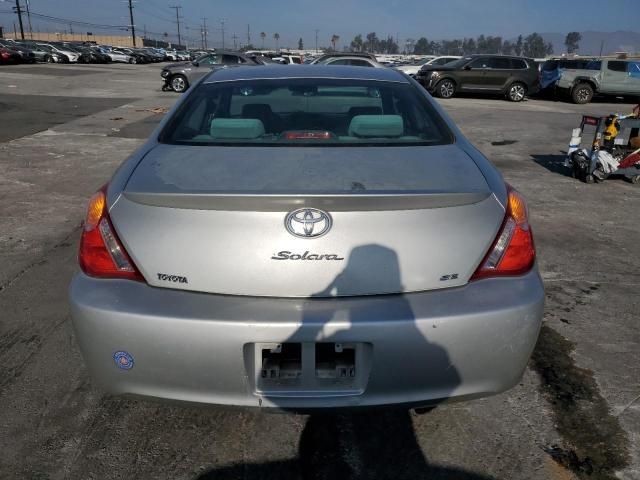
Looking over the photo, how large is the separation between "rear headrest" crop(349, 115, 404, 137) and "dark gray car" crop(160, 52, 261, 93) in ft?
60.0

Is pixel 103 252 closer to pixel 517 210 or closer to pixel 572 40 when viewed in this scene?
pixel 517 210

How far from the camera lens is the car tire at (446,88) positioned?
20.4m

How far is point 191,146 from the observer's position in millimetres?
2475

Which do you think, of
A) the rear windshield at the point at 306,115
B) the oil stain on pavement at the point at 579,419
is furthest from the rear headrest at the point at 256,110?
the oil stain on pavement at the point at 579,419

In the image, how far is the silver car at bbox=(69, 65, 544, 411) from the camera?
1769 millimetres

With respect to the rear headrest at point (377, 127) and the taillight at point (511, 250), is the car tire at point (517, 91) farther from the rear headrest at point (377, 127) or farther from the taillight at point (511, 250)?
the taillight at point (511, 250)

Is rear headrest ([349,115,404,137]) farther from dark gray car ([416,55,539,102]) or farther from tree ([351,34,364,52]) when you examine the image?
tree ([351,34,364,52])

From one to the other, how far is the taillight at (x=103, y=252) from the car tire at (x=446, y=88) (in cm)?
2007

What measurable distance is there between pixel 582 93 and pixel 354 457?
2157cm

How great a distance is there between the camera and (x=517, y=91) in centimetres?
2033

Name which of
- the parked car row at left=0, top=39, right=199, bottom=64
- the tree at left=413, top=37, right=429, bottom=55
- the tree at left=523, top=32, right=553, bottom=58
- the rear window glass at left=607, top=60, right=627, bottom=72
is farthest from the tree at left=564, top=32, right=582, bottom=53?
the rear window glass at left=607, top=60, right=627, bottom=72

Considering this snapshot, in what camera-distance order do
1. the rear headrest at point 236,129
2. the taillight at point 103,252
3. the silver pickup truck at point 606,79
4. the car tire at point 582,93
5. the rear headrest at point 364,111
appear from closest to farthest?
the taillight at point 103,252 < the rear headrest at point 236,129 < the rear headrest at point 364,111 < the silver pickup truck at point 606,79 < the car tire at point 582,93

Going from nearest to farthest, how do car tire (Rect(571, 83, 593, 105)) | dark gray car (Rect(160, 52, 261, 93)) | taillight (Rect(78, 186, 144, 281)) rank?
1. taillight (Rect(78, 186, 144, 281))
2. car tire (Rect(571, 83, 593, 105))
3. dark gray car (Rect(160, 52, 261, 93))

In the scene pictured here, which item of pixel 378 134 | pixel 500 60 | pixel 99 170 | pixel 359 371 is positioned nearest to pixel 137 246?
pixel 359 371
